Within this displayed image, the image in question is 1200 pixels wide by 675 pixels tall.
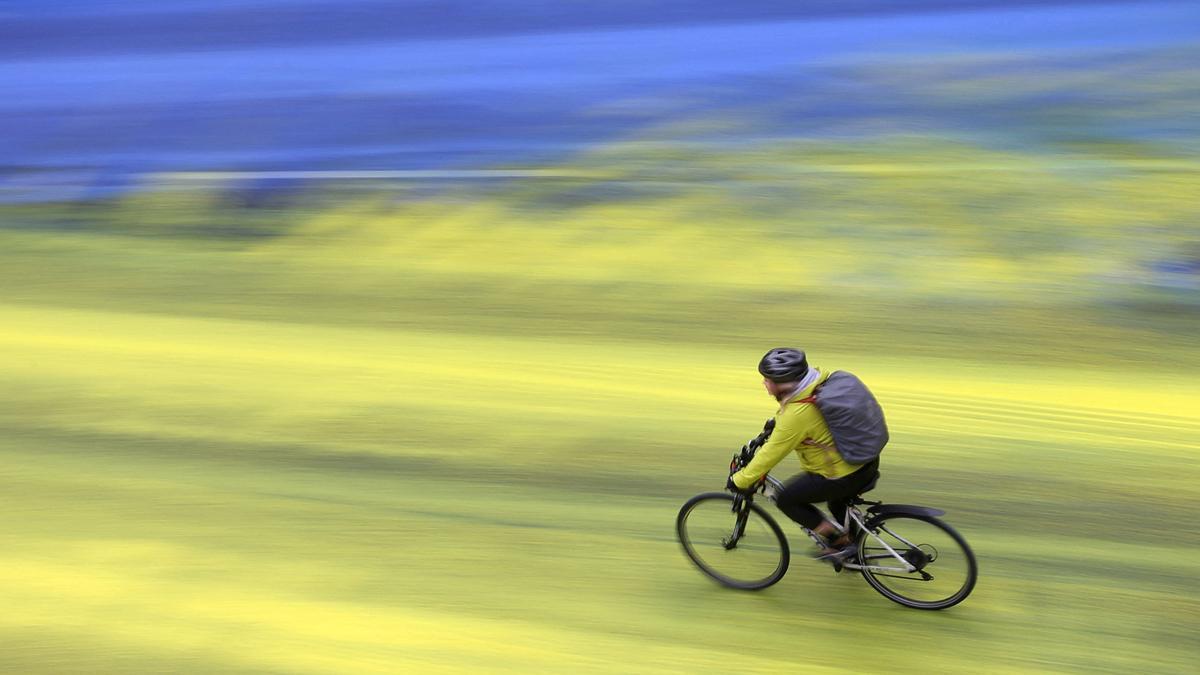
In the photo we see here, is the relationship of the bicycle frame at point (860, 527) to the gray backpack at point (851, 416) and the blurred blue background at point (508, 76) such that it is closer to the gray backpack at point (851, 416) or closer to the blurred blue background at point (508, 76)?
the gray backpack at point (851, 416)

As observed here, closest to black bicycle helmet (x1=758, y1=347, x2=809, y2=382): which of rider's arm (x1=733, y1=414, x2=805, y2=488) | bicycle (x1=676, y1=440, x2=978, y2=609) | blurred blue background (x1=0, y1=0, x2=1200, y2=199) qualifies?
rider's arm (x1=733, y1=414, x2=805, y2=488)

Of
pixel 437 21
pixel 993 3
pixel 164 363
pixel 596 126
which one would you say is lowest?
pixel 164 363

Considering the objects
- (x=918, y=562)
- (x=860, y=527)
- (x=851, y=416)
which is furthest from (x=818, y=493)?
(x=918, y=562)

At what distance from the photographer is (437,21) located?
9.12 meters

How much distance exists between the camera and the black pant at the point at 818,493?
12.3 ft

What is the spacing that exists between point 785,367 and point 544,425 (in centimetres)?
212

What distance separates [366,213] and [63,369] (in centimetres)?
231

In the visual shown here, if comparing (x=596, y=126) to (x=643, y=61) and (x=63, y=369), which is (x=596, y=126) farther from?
(x=63, y=369)

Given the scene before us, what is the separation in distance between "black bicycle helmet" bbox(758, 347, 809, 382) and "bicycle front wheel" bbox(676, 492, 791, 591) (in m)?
0.67

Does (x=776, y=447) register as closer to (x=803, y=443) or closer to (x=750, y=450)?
(x=803, y=443)

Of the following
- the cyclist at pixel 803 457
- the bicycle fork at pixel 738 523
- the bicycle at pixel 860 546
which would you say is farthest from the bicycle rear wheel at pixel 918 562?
the bicycle fork at pixel 738 523

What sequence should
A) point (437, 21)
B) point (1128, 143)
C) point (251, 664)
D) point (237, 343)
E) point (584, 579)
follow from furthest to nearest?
point (437, 21) < point (1128, 143) < point (237, 343) < point (584, 579) < point (251, 664)

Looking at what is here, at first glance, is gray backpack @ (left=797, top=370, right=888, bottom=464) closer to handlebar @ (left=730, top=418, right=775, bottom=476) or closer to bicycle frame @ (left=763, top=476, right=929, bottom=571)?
handlebar @ (left=730, top=418, right=775, bottom=476)

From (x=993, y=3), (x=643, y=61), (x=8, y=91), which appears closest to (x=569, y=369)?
(x=643, y=61)
